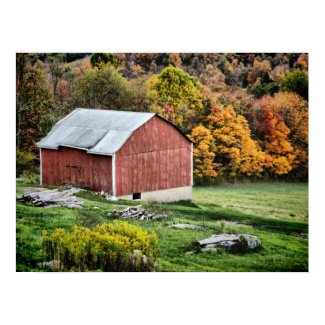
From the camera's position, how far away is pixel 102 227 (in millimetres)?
18266

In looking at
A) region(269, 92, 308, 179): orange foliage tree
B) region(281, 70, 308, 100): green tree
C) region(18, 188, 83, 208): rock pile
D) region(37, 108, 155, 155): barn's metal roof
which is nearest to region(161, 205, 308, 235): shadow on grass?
region(269, 92, 308, 179): orange foliage tree

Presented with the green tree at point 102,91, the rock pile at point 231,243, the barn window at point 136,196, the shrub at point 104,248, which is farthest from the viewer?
the green tree at point 102,91

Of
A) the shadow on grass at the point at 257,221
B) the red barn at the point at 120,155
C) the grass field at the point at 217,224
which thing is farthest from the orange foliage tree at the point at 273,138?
the red barn at the point at 120,155

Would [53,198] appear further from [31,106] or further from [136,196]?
[31,106]

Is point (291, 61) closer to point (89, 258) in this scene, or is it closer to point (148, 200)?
point (148, 200)

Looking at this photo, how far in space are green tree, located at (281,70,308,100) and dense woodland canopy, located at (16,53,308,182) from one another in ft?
0.07

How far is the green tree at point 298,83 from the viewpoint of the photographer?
1855cm

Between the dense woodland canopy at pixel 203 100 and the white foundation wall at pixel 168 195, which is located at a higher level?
the dense woodland canopy at pixel 203 100

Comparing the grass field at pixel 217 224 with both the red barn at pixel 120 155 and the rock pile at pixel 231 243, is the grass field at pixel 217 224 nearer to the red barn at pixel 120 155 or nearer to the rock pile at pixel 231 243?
the rock pile at pixel 231 243

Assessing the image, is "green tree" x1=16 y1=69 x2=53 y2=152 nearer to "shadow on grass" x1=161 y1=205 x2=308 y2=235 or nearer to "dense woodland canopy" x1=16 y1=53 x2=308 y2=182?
"dense woodland canopy" x1=16 y1=53 x2=308 y2=182

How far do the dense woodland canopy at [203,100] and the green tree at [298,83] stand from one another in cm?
2

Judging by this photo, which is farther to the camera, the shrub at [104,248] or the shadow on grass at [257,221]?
the shadow on grass at [257,221]

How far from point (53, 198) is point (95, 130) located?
161 cm

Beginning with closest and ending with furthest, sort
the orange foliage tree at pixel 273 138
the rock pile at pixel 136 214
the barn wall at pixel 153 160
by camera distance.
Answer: the rock pile at pixel 136 214 → the barn wall at pixel 153 160 → the orange foliage tree at pixel 273 138
